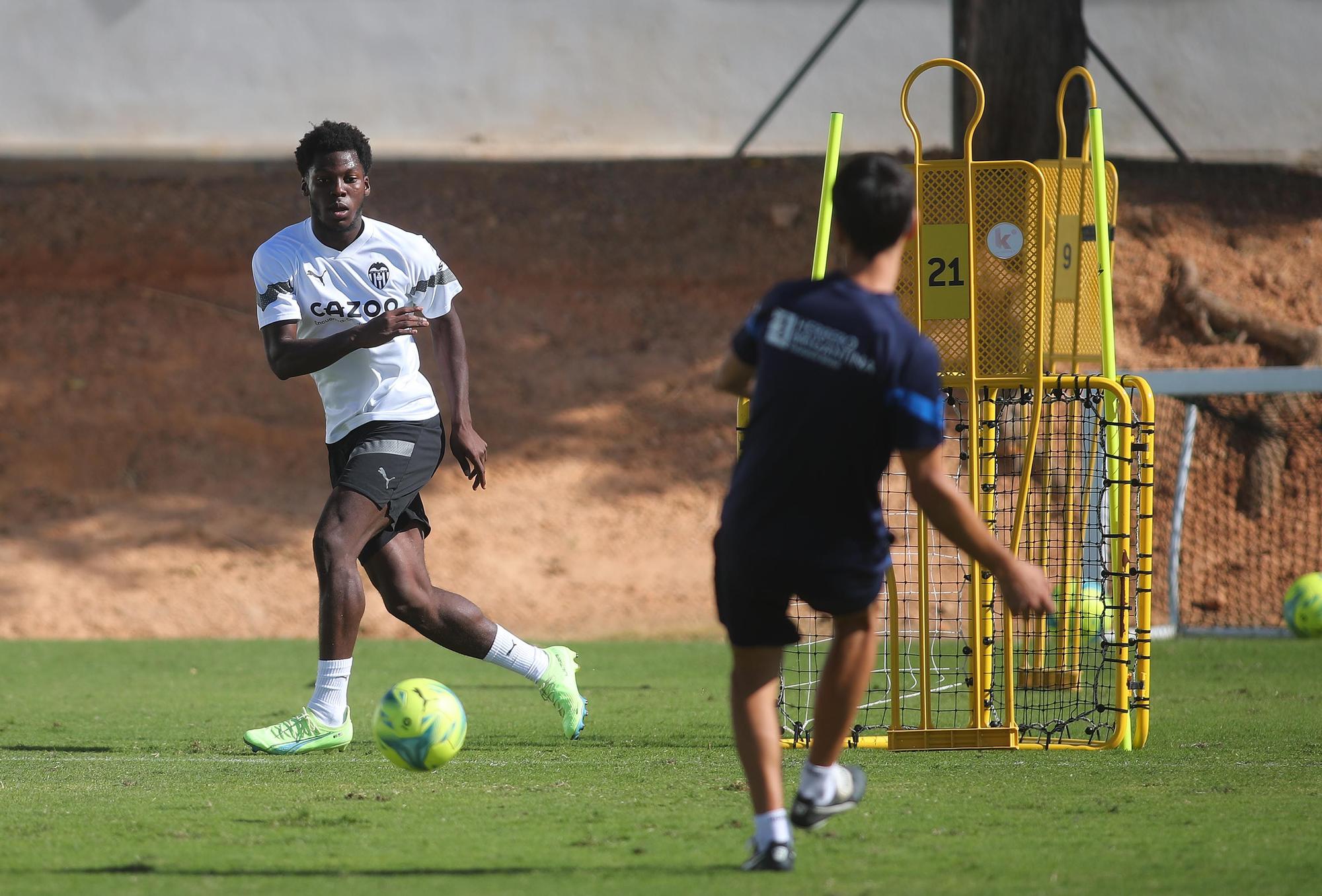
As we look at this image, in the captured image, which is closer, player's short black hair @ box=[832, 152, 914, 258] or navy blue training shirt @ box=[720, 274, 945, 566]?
navy blue training shirt @ box=[720, 274, 945, 566]

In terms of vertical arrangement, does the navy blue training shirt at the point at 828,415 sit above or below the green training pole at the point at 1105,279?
below

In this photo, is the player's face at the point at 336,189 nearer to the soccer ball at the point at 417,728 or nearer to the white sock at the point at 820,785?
the soccer ball at the point at 417,728

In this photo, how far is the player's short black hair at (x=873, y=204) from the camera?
3.96 m

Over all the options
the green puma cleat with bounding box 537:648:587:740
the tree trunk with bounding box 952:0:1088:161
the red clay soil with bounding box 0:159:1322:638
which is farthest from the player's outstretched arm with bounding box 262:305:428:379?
the tree trunk with bounding box 952:0:1088:161

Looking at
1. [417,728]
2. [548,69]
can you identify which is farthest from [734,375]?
[548,69]

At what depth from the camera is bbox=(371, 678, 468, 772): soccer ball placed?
5.45 meters

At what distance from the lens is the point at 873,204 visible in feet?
13.0

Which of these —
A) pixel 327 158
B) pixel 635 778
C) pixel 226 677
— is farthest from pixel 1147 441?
pixel 226 677

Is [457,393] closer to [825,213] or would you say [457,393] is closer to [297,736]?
[297,736]

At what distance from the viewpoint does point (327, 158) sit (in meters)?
6.47

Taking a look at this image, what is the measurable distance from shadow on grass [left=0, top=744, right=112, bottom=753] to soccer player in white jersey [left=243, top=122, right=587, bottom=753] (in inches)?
32.0

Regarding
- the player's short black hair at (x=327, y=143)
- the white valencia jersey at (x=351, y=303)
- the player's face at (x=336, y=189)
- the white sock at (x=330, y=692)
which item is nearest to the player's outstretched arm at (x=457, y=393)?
the white valencia jersey at (x=351, y=303)

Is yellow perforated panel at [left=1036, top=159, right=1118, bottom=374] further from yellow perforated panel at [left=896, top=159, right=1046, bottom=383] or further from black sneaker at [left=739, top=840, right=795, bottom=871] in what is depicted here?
black sneaker at [left=739, top=840, right=795, bottom=871]

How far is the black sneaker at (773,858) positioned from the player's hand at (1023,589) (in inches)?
32.9
